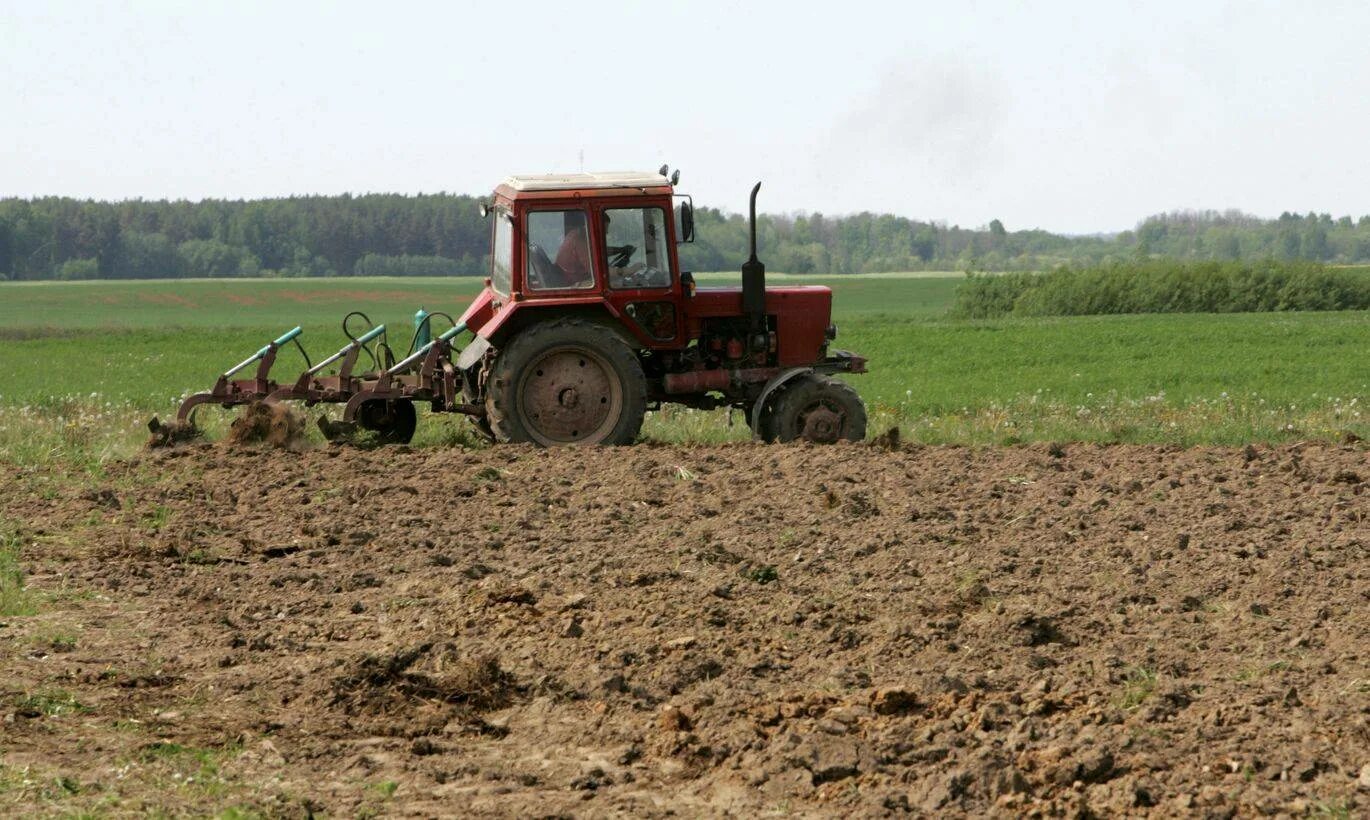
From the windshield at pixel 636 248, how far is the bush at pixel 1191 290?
36.6m

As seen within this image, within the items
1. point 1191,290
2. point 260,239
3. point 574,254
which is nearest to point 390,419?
point 574,254

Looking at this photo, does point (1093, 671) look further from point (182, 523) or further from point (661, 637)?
point (182, 523)

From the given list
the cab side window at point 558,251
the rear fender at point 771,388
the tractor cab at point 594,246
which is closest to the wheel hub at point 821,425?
the rear fender at point 771,388

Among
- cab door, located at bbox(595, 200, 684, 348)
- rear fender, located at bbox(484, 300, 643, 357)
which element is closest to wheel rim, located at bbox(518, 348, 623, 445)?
rear fender, located at bbox(484, 300, 643, 357)

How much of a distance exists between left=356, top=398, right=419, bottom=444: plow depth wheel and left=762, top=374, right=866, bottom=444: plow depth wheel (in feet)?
10.6

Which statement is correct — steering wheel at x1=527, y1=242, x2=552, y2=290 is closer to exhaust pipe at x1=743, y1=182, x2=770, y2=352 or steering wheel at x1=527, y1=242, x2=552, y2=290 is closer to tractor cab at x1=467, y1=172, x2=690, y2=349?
tractor cab at x1=467, y1=172, x2=690, y2=349

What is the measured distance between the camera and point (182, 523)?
10.6 metres

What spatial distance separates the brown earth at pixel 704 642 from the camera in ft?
17.6

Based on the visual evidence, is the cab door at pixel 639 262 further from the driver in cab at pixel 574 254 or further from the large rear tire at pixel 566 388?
the large rear tire at pixel 566 388

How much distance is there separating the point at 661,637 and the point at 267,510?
4.79m

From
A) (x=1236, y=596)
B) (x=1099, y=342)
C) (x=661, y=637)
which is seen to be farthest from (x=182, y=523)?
(x=1099, y=342)

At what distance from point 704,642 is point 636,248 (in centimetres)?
657

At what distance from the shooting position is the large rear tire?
1310 centimetres

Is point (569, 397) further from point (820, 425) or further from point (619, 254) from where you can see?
point (820, 425)
